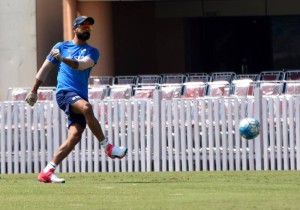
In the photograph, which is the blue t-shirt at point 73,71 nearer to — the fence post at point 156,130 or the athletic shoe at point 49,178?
the athletic shoe at point 49,178

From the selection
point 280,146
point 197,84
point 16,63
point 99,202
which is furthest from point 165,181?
point 16,63

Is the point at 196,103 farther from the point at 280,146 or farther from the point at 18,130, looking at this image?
the point at 18,130

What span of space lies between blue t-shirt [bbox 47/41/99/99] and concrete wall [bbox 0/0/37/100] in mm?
13846

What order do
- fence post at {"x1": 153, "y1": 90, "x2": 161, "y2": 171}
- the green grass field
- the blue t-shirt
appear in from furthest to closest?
fence post at {"x1": 153, "y1": 90, "x2": 161, "y2": 171}
the blue t-shirt
the green grass field

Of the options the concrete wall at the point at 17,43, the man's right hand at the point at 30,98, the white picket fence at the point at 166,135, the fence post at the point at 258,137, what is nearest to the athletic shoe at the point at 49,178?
the man's right hand at the point at 30,98

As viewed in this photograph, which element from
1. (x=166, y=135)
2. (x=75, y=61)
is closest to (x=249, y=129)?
(x=166, y=135)

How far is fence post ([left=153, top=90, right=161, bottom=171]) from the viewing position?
1808 cm

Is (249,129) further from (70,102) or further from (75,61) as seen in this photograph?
(75,61)

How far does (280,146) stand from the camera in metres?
17.7

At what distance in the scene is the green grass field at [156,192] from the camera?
428 inches

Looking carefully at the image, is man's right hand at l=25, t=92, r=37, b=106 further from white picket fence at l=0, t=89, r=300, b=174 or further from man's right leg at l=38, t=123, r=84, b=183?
white picket fence at l=0, t=89, r=300, b=174

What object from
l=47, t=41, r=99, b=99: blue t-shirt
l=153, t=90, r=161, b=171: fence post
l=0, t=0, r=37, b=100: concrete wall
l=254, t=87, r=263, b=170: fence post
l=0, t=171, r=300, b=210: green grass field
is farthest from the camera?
l=0, t=0, r=37, b=100: concrete wall

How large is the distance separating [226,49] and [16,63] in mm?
8958

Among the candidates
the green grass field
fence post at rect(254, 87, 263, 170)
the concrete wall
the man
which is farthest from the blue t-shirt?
the concrete wall
